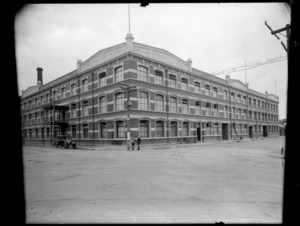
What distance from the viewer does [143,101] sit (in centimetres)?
2456

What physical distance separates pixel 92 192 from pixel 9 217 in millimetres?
3717

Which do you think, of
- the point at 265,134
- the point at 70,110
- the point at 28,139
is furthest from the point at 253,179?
the point at 265,134

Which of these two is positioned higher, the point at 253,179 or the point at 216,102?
the point at 216,102

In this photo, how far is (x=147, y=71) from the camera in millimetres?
25406

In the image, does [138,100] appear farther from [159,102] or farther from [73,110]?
[73,110]

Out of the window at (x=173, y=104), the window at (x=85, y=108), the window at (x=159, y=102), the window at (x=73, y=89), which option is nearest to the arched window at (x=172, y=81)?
the window at (x=173, y=104)

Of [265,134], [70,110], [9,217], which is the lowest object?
[265,134]

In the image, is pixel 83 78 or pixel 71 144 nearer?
pixel 71 144

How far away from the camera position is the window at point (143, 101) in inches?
953

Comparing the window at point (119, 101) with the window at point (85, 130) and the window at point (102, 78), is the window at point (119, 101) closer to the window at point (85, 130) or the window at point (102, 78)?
the window at point (102, 78)

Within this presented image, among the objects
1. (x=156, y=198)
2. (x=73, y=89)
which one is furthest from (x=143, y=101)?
(x=156, y=198)

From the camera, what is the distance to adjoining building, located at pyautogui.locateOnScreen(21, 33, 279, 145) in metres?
24.2

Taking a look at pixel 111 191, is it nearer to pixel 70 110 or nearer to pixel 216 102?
pixel 70 110

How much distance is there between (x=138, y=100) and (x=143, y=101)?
92cm
